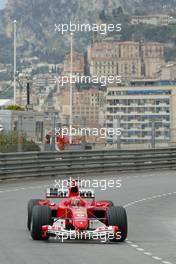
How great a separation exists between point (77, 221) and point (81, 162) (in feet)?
61.5

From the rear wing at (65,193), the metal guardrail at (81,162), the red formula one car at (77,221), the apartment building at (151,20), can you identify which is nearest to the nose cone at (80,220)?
the red formula one car at (77,221)

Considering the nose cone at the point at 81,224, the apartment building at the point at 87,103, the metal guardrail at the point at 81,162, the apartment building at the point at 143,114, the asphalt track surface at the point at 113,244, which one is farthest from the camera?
the apartment building at the point at 87,103

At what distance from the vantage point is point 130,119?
126 ft

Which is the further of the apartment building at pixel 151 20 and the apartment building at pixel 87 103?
the apartment building at pixel 151 20

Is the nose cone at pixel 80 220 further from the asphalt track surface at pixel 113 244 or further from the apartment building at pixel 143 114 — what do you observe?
the apartment building at pixel 143 114

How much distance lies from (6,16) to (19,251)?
160 metres

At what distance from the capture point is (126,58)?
11288 cm

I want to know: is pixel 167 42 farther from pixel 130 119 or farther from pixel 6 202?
pixel 6 202

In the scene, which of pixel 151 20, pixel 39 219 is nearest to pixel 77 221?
pixel 39 219

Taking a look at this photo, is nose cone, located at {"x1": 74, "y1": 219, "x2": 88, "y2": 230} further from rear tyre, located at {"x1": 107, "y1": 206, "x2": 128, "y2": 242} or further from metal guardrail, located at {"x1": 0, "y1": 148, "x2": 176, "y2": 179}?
metal guardrail, located at {"x1": 0, "y1": 148, "x2": 176, "y2": 179}

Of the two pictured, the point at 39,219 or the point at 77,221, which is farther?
the point at 39,219

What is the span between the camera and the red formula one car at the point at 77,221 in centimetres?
1444

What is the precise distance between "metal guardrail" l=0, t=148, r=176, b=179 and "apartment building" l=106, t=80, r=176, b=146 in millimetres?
834

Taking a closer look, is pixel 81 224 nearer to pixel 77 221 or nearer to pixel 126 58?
pixel 77 221
